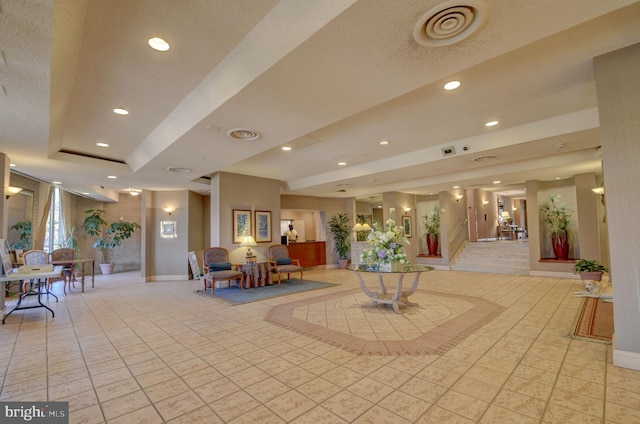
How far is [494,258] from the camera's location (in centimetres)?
998

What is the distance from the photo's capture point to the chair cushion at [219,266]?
22.2 feet

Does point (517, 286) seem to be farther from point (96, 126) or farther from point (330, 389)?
point (96, 126)

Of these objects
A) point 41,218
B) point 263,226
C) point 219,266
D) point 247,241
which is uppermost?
point 41,218

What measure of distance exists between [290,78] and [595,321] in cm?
523

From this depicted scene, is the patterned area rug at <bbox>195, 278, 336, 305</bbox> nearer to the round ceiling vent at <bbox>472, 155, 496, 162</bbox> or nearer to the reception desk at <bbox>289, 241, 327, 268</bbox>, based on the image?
the reception desk at <bbox>289, 241, 327, 268</bbox>

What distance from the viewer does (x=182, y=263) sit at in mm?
9281

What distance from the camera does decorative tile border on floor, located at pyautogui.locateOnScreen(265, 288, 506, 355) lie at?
129 inches

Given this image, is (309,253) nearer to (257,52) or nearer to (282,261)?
(282,261)

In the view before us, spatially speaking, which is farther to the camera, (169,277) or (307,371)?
(169,277)

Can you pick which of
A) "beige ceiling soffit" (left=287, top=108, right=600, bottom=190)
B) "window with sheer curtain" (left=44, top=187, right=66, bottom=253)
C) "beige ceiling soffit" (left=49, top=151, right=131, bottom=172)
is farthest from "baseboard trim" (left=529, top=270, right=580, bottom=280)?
"window with sheer curtain" (left=44, top=187, right=66, bottom=253)

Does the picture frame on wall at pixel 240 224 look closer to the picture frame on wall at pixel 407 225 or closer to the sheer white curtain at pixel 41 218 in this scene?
the sheer white curtain at pixel 41 218

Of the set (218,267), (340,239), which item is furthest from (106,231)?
(340,239)

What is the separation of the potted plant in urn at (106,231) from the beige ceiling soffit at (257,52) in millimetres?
8225

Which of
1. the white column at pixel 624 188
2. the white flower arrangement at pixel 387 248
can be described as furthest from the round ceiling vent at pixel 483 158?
the white column at pixel 624 188
